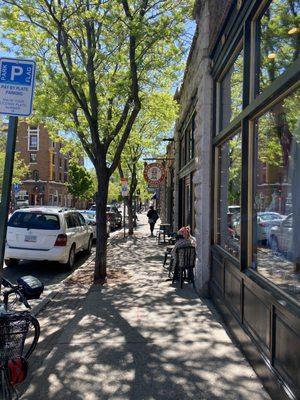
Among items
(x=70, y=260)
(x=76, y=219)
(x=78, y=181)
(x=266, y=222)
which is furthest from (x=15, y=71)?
(x=78, y=181)

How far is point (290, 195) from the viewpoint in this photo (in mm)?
3975

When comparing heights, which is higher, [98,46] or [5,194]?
[98,46]

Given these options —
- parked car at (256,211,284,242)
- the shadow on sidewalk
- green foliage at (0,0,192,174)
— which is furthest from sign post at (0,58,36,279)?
green foliage at (0,0,192,174)

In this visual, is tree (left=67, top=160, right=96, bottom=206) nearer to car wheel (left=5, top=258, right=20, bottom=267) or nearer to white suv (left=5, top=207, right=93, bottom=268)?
→ car wheel (left=5, top=258, right=20, bottom=267)

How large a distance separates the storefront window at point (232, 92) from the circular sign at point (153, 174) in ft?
31.7

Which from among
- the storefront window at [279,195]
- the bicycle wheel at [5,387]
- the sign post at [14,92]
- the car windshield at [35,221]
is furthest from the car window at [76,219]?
the bicycle wheel at [5,387]

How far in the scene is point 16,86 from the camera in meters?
4.37

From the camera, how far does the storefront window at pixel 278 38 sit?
12.7ft

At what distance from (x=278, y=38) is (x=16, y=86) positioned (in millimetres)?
2530

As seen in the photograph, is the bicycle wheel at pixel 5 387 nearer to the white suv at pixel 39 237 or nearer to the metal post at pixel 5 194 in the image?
the metal post at pixel 5 194

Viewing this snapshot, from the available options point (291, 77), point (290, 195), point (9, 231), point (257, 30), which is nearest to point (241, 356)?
point (290, 195)

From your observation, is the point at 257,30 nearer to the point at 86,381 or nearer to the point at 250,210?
the point at 250,210

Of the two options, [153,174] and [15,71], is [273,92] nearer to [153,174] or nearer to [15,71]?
[15,71]

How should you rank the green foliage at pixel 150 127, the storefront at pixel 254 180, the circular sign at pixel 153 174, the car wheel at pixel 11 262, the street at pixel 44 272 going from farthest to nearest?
1. the circular sign at pixel 153 174
2. the green foliage at pixel 150 127
3. the car wheel at pixel 11 262
4. the street at pixel 44 272
5. the storefront at pixel 254 180
